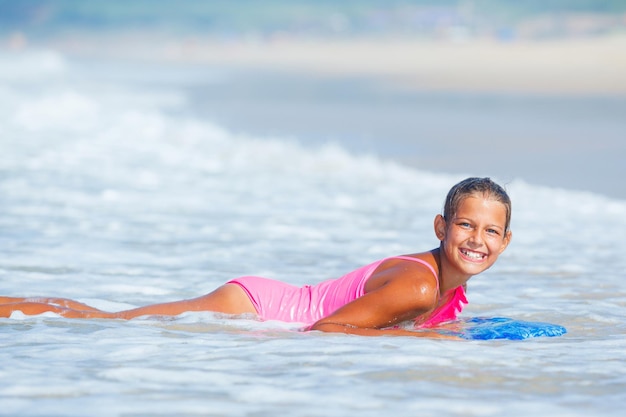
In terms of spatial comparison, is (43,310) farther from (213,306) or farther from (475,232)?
(475,232)

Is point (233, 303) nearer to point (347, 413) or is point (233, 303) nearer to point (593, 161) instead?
point (347, 413)

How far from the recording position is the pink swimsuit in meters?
4.85

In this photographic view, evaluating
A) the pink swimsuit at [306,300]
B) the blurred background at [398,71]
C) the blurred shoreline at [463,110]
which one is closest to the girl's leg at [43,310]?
the pink swimsuit at [306,300]

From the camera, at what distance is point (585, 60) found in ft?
128

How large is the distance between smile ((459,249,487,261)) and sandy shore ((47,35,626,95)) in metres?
20.6

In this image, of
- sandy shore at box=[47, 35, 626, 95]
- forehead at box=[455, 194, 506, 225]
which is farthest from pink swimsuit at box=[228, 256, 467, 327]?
sandy shore at box=[47, 35, 626, 95]

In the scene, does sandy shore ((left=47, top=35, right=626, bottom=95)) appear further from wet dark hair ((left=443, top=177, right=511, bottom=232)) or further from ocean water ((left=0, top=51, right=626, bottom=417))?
wet dark hair ((left=443, top=177, right=511, bottom=232))

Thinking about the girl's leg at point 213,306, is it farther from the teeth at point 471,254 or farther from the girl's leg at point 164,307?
the teeth at point 471,254

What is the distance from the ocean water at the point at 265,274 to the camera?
3.67 meters

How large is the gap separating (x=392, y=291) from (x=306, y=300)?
67cm

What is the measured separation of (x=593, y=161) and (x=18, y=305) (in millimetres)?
8027

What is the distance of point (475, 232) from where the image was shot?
4.56m

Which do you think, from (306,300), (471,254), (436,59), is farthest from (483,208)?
(436,59)

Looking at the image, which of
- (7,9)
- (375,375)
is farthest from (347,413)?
(7,9)
